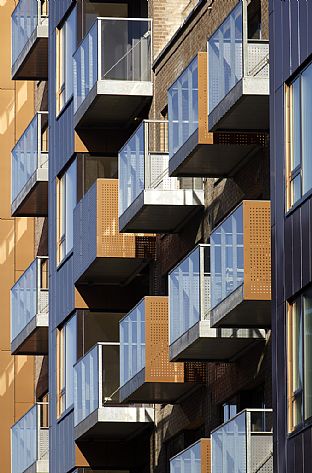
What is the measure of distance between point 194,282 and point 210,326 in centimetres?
127

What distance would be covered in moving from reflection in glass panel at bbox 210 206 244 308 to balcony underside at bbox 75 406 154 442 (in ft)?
25.2

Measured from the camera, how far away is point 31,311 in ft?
156

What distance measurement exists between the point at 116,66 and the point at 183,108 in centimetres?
568

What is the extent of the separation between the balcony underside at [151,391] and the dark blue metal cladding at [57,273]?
171 inches

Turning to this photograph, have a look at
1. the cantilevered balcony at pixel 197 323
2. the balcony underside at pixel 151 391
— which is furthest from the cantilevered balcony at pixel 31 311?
the cantilevered balcony at pixel 197 323

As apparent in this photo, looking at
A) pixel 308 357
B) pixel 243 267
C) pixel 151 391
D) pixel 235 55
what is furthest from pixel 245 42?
pixel 151 391

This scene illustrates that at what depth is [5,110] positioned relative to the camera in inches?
2343

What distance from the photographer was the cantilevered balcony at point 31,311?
1845 inches

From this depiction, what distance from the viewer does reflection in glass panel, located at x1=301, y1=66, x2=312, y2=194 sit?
27.2 metres

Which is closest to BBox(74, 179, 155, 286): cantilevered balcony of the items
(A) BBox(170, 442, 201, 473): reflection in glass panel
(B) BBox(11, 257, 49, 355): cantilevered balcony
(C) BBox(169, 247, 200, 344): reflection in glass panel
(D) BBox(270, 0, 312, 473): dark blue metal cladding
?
(C) BBox(169, 247, 200, 344): reflection in glass panel

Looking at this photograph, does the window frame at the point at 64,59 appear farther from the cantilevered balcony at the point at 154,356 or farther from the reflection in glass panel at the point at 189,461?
the reflection in glass panel at the point at 189,461

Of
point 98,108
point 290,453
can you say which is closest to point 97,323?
point 98,108

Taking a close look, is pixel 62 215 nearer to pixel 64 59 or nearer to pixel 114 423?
pixel 64 59

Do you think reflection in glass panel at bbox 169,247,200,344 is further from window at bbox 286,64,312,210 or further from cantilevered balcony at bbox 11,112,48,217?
cantilevered balcony at bbox 11,112,48,217
